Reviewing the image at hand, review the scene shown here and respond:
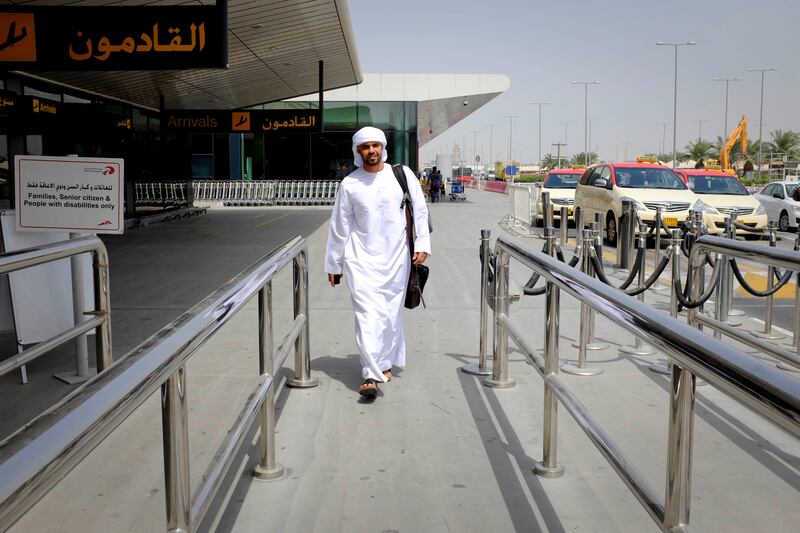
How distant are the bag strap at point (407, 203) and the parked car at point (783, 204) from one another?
19378 mm

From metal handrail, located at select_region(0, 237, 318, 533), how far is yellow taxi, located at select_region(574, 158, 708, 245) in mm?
13635

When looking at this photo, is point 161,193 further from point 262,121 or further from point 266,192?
point 266,192

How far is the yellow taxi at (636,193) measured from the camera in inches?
698

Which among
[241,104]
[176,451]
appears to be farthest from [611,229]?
[176,451]

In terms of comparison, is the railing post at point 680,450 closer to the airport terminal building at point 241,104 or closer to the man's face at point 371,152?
the man's face at point 371,152

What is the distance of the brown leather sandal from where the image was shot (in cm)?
545

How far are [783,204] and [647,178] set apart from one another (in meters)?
6.76

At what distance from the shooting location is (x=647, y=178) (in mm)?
19391

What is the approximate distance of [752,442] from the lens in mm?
4625

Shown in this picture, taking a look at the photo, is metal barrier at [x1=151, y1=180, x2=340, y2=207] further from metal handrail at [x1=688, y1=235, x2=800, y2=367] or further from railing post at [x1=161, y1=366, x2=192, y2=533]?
railing post at [x1=161, y1=366, x2=192, y2=533]

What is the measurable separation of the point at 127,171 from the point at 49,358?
563 inches

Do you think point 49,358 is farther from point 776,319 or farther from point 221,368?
point 776,319

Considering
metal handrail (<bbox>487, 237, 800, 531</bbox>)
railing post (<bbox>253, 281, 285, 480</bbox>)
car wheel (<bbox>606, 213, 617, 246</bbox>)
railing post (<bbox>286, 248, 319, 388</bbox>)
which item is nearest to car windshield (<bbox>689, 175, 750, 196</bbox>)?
car wheel (<bbox>606, 213, 617, 246</bbox>)

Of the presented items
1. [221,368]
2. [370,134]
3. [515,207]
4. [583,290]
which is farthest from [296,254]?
[515,207]
